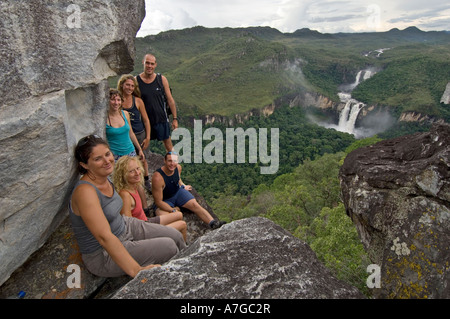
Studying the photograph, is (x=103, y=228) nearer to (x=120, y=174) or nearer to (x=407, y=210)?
(x=120, y=174)

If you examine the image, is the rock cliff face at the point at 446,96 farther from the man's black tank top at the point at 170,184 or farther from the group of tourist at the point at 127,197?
the man's black tank top at the point at 170,184

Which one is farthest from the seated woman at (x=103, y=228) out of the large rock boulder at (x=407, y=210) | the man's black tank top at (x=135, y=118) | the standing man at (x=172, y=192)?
the man's black tank top at (x=135, y=118)

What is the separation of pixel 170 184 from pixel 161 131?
213cm

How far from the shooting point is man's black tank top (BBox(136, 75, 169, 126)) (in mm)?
7395

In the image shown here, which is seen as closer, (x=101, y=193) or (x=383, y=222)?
(x=101, y=193)

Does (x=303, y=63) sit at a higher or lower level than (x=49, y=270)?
higher

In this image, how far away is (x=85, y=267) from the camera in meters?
4.26

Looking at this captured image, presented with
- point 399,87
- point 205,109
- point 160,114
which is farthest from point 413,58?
point 160,114

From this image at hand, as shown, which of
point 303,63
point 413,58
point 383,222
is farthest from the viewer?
point 303,63

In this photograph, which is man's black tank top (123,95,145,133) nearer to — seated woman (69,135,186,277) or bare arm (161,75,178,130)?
bare arm (161,75,178,130)

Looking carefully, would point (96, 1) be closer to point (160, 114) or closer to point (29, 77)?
point (29, 77)

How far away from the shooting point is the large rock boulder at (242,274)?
3.06 m

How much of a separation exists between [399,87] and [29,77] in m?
133
